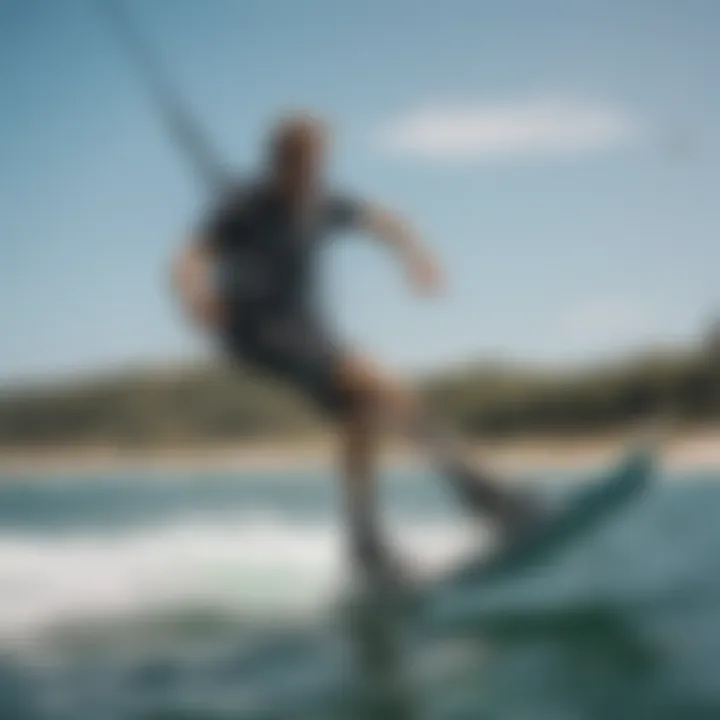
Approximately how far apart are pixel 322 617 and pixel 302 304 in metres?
0.33

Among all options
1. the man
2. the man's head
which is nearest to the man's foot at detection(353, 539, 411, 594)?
the man

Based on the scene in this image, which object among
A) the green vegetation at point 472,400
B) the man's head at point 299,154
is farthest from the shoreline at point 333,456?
the man's head at point 299,154

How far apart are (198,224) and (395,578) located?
0.43m

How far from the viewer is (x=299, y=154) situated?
1359 mm

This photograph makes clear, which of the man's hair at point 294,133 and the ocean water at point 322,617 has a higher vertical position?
the man's hair at point 294,133

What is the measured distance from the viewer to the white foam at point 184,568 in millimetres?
1315

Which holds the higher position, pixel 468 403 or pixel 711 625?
pixel 468 403

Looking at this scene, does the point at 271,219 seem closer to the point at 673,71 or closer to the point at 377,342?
the point at 377,342

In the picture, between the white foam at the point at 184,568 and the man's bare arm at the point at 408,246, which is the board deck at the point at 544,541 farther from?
the man's bare arm at the point at 408,246

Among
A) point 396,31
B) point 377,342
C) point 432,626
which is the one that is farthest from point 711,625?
point 396,31

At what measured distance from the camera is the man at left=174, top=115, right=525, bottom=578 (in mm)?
1324

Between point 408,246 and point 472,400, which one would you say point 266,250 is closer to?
point 408,246

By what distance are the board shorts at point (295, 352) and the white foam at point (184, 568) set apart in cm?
14

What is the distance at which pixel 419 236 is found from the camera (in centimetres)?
135
